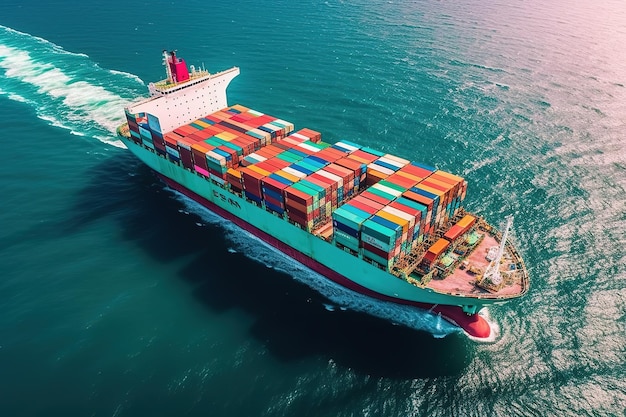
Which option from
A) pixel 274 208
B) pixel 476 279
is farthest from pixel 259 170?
pixel 476 279

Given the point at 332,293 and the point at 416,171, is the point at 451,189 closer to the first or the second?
the point at 416,171

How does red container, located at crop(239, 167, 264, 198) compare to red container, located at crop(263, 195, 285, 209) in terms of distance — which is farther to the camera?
red container, located at crop(239, 167, 264, 198)

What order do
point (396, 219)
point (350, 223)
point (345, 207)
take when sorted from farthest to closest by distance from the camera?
point (345, 207)
point (350, 223)
point (396, 219)

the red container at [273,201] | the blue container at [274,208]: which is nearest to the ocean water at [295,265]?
the blue container at [274,208]

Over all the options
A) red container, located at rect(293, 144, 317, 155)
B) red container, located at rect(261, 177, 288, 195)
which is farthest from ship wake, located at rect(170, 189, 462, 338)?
red container, located at rect(293, 144, 317, 155)

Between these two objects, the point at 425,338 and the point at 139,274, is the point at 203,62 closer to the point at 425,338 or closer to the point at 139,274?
the point at 139,274

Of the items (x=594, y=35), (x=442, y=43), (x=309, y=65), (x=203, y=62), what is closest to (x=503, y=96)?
(x=442, y=43)

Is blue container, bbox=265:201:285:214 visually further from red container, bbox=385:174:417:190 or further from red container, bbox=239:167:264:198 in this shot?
red container, bbox=385:174:417:190
